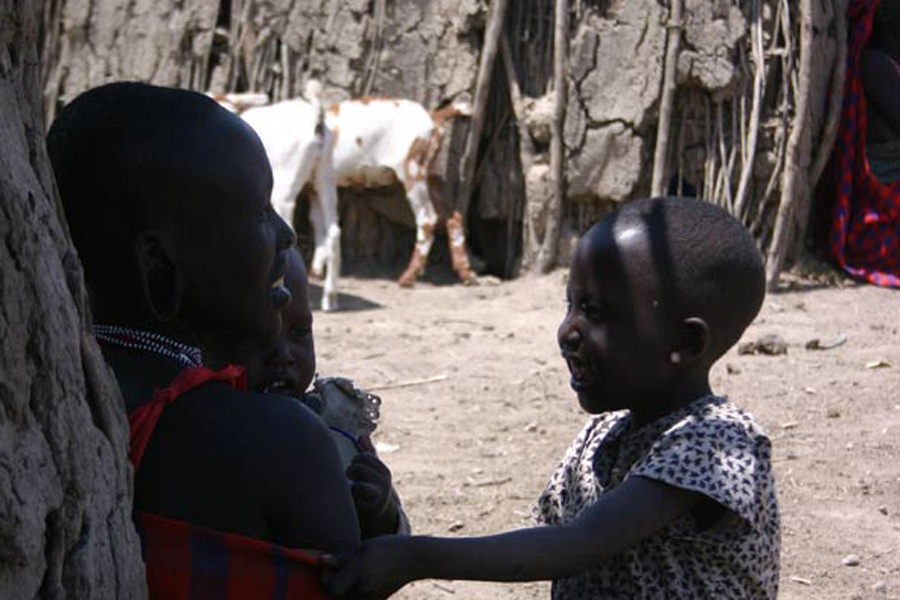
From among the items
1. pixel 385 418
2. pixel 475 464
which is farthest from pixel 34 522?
pixel 385 418

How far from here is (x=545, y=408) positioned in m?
5.59

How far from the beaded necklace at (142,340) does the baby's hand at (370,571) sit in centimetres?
31

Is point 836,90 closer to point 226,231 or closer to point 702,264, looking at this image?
point 702,264

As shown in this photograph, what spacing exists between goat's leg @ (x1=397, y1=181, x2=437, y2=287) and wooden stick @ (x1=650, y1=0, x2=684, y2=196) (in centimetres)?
158

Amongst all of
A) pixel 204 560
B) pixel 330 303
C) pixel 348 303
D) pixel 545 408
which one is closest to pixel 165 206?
pixel 204 560

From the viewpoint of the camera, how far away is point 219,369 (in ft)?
5.51

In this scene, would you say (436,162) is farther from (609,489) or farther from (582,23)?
(609,489)

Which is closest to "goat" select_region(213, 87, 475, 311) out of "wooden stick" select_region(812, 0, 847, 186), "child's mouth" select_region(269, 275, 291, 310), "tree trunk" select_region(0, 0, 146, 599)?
"wooden stick" select_region(812, 0, 847, 186)

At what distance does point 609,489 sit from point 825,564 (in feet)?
5.73

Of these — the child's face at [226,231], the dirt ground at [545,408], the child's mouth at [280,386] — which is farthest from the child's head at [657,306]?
the dirt ground at [545,408]

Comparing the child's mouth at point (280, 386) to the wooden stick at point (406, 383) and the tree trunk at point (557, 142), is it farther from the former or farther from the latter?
the tree trunk at point (557, 142)

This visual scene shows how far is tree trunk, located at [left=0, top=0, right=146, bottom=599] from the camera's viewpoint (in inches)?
49.3

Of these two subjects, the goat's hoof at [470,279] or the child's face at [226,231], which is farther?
the goat's hoof at [470,279]

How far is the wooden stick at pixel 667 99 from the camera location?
8367 mm
